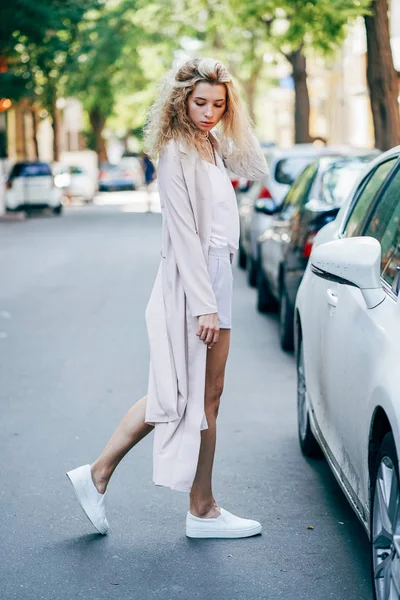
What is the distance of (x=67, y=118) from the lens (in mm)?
84562

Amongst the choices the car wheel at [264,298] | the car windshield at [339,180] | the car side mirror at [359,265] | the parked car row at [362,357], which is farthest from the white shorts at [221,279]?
the car wheel at [264,298]

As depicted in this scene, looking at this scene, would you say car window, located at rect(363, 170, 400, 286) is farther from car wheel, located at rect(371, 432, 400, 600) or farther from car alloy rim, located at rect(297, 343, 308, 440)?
car alloy rim, located at rect(297, 343, 308, 440)

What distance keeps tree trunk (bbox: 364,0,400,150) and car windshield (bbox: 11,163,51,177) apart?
19159mm

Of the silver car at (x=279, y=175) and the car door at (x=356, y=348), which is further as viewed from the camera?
the silver car at (x=279, y=175)

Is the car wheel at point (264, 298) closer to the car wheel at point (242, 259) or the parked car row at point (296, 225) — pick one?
the parked car row at point (296, 225)

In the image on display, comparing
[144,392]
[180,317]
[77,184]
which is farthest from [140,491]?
[77,184]

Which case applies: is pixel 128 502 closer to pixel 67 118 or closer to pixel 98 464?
pixel 98 464

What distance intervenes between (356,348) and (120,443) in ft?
3.98

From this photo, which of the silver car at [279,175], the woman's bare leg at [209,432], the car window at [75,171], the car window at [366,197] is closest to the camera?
the woman's bare leg at [209,432]

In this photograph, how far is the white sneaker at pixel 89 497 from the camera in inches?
190

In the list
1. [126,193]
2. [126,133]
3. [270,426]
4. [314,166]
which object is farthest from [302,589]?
[126,133]

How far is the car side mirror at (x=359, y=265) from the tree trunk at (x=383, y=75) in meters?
13.7

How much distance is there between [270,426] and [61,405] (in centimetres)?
144

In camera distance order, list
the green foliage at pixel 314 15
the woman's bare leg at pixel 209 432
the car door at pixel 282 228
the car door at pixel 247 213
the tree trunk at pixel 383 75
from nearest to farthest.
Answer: the woman's bare leg at pixel 209 432 → the car door at pixel 282 228 → the car door at pixel 247 213 → the tree trunk at pixel 383 75 → the green foliage at pixel 314 15
